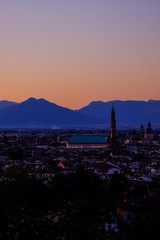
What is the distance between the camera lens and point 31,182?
30047 millimetres

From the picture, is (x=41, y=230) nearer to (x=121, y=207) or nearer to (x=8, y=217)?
(x=8, y=217)

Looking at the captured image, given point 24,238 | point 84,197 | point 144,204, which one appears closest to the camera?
point 24,238

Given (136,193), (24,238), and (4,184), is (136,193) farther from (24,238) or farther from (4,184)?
(24,238)

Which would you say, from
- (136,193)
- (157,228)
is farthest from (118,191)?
(157,228)

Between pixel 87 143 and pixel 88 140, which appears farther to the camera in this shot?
pixel 88 140

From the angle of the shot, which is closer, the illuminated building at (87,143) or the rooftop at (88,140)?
the illuminated building at (87,143)

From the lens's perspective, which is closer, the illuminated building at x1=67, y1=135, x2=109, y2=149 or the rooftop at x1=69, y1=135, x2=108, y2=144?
the illuminated building at x1=67, y1=135, x2=109, y2=149

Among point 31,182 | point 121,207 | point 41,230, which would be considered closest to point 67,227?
point 41,230

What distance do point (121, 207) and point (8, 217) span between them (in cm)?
934

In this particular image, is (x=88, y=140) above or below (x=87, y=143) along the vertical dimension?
above

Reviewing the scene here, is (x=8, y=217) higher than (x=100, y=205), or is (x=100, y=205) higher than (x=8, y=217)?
(x=8, y=217)

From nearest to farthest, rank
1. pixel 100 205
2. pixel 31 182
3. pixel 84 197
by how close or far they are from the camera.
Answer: pixel 100 205 < pixel 84 197 < pixel 31 182

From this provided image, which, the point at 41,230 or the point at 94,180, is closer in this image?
the point at 41,230

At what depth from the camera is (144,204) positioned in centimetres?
2212
